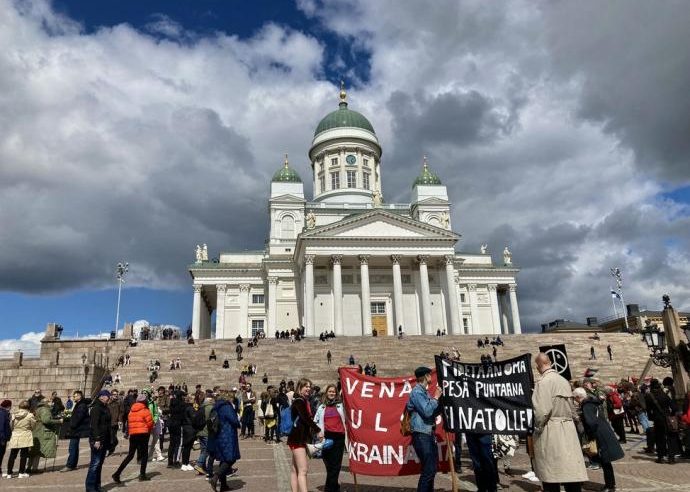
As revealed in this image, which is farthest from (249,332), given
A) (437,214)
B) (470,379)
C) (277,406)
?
(470,379)

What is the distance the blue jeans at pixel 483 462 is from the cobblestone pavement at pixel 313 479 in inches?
35.4

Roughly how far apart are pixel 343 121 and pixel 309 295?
3043 cm

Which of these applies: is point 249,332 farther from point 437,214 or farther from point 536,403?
point 536,403

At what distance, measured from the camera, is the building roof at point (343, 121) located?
6775 centimetres

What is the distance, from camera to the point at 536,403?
609 cm

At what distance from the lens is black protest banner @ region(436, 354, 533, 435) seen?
7.35m

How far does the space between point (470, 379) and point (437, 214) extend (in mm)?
55366

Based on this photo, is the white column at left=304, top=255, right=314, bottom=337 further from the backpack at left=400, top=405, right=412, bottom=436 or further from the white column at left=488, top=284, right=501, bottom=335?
the backpack at left=400, top=405, right=412, bottom=436

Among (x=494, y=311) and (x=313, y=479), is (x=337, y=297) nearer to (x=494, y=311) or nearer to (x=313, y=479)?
(x=494, y=311)

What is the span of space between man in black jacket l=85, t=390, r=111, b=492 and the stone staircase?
57.2 ft

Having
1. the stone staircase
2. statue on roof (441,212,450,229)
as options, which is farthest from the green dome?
the stone staircase

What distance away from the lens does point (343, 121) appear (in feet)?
223

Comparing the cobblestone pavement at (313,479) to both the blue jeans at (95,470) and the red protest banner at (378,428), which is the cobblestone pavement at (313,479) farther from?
the red protest banner at (378,428)

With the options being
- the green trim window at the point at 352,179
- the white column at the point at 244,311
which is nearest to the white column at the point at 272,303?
the white column at the point at 244,311
